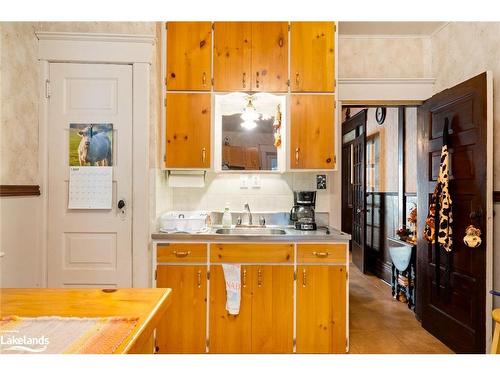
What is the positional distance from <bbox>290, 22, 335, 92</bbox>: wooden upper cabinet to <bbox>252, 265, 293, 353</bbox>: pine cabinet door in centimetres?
145

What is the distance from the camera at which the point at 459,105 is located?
7.91 ft

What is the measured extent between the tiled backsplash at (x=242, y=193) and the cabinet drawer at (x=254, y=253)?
0.64 metres

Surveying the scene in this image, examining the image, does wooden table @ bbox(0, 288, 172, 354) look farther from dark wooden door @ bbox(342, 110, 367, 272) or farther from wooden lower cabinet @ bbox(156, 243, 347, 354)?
dark wooden door @ bbox(342, 110, 367, 272)

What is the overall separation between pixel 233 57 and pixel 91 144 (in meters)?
1.28

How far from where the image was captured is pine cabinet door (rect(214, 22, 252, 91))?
8.46 ft

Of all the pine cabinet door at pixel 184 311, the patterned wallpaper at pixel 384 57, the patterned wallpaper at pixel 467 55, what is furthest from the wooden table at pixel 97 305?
the patterned wallpaper at pixel 384 57

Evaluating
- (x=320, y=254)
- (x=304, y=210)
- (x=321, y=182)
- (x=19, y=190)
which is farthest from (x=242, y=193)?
(x=19, y=190)

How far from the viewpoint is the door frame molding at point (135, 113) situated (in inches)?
94.5

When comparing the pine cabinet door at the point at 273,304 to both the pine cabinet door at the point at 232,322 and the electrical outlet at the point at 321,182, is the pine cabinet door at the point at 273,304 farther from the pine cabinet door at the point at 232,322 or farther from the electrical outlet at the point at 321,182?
the electrical outlet at the point at 321,182

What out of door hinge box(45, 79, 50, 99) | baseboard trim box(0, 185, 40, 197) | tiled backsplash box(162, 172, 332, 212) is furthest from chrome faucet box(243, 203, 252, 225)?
door hinge box(45, 79, 50, 99)

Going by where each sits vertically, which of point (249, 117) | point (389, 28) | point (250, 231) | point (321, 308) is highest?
point (389, 28)

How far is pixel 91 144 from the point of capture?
242 cm

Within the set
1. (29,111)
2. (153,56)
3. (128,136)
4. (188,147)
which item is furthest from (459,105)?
(29,111)

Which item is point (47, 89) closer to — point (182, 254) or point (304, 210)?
point (182, 254)
